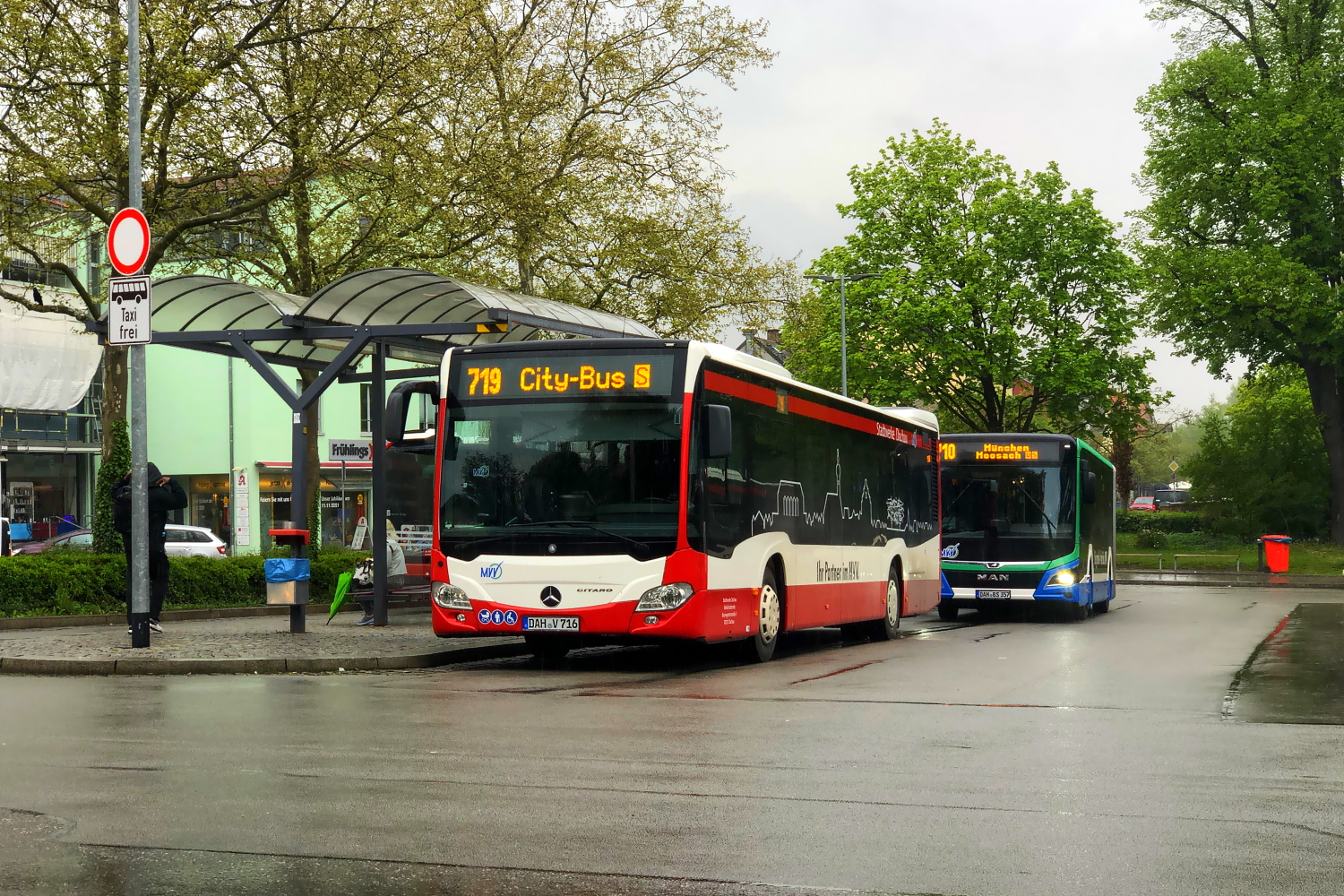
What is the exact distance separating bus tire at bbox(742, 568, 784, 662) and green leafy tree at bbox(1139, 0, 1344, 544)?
34.9 meters

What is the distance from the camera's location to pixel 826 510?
1711 cm

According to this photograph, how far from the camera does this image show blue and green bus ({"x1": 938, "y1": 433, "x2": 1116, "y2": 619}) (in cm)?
2436

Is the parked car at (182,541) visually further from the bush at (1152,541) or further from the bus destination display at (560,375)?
the bush at (1152,541)

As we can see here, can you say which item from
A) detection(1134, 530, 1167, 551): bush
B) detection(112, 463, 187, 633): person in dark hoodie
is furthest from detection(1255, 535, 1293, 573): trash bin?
detection(112, 463, 187, 633): person in dark hoodie

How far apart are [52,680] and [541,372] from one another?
499 cm

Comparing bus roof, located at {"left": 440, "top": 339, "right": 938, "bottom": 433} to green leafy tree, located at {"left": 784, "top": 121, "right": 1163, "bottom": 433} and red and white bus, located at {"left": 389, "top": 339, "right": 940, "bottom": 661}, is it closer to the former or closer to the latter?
red and white bus, located at {"left": 389, "top": 339, "right": 940, "bottom": 661}

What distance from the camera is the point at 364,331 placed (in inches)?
707

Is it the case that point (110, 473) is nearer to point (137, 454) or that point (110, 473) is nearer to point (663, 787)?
point (137, 454)

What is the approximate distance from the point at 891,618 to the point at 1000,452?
5.80m

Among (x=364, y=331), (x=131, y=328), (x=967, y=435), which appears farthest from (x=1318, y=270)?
(x=131, y=328)

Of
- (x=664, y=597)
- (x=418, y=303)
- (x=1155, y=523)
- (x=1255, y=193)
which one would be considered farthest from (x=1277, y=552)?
(x=664, y=597)

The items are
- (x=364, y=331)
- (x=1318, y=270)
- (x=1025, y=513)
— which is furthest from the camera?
(x=1318, y=270)

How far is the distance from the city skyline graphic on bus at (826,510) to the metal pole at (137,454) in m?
6.07

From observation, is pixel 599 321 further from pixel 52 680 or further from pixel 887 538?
pixel 52 680
